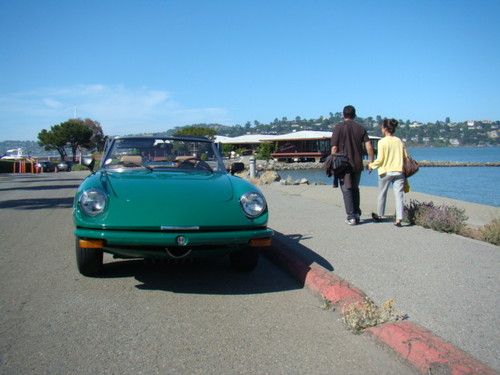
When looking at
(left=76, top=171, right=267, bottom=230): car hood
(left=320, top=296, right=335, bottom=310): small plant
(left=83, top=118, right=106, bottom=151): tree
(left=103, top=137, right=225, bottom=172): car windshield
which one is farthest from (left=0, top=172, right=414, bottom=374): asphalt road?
(left=83, top=118, right=106, bottom=151): tree

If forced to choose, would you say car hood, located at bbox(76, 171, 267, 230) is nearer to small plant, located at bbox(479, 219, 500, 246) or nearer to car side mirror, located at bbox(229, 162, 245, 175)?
car side mirror, located at bbox(229, 162, 245, 175)

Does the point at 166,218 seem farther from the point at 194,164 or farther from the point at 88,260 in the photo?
the point at 194,164

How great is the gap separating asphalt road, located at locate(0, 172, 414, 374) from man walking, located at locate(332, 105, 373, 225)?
255cm

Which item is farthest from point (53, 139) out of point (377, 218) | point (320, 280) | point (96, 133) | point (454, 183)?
point (320, 280)

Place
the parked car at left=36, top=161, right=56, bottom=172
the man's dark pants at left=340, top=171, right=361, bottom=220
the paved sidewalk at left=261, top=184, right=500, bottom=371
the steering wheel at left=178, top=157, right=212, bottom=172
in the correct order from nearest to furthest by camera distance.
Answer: the paved sidewalk at left=261, top=184, right=500, bottom=371 → the steering wheel at left=178, top=157, right=212, bottom=172 → the man's dark pants at left=340, top=171, right=361, bottom=220 → the parked car at left=36, top=161, right=56, bottom=172

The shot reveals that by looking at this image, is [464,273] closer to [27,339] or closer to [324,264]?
[324,264]

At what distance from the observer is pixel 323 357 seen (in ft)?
11.2

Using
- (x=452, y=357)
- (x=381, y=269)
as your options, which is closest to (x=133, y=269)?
(x=381, y=269)

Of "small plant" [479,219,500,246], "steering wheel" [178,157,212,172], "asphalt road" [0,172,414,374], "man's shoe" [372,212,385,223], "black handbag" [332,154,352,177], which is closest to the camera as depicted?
"asphalt road" [0,172,414,374]

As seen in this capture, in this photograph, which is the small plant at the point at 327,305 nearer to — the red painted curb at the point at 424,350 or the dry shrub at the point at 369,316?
the dry shrub at the point at 369,316

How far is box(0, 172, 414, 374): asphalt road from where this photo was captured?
3275mm

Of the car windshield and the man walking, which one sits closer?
the car windshield

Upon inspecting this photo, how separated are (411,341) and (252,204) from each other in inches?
82.7

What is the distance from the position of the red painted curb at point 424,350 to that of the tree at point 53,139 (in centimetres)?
8465
